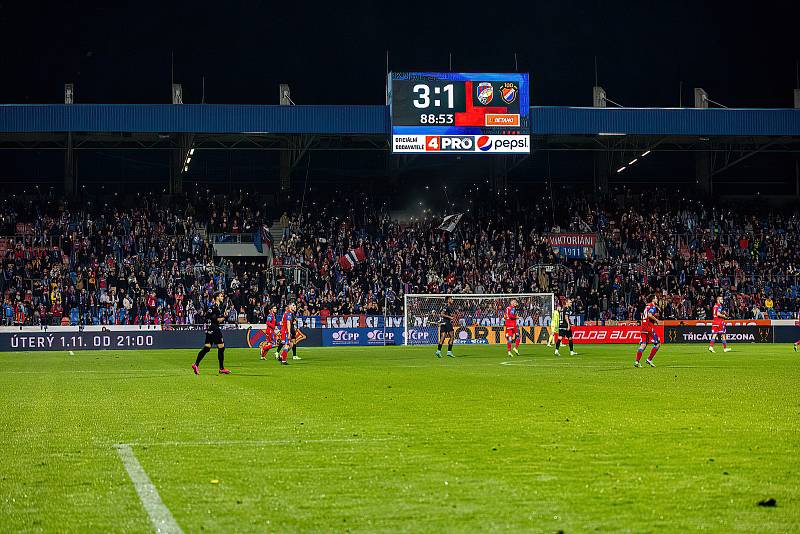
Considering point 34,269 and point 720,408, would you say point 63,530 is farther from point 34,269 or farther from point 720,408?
point 34,269

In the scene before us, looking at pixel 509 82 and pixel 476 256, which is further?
pixel 476 256

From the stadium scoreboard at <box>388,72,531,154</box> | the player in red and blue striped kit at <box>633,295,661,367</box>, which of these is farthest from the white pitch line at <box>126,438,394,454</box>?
the stadium scoreboard at <box>388,72,531,154</box>

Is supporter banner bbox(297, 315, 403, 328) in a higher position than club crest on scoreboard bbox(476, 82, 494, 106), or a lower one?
lower

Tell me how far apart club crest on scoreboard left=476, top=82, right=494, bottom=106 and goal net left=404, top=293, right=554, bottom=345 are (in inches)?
386

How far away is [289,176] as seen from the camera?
63812mm

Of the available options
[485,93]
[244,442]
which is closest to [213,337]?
[244,442]

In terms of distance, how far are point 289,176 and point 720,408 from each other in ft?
163

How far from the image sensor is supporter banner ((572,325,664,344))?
49906mm

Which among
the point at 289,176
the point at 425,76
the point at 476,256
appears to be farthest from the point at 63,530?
the point at 289,176

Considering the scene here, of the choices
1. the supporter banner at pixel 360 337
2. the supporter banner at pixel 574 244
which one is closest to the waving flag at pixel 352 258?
the supporter banner at pixel 360 337

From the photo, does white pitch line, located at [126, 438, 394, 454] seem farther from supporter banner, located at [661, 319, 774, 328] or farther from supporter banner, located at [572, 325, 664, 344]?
supporter banner, located at [661, 319, 774, 328]

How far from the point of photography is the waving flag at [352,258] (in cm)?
5622

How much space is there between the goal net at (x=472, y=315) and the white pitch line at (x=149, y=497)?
39.2 metres

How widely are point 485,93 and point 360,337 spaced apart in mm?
13762
